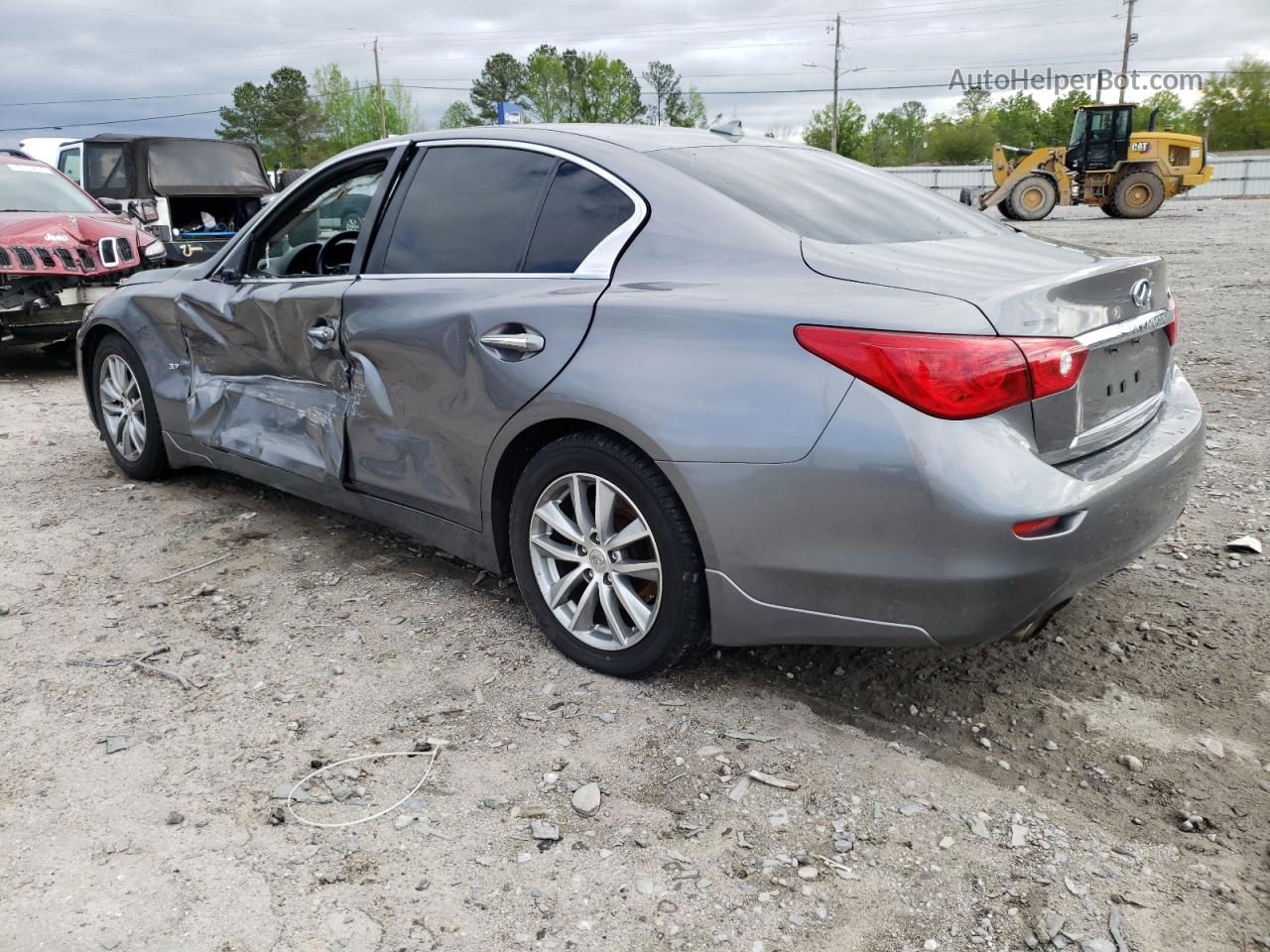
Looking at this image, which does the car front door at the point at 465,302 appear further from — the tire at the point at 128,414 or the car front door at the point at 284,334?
the tire at the point at 128,414

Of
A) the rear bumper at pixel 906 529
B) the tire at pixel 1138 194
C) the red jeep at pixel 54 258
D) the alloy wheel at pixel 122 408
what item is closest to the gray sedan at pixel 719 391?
the rear bumper at pixel 906 529

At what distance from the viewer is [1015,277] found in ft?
8.87

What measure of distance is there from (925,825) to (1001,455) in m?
0.89

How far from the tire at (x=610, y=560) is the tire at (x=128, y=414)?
259cm

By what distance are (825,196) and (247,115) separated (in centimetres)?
8711

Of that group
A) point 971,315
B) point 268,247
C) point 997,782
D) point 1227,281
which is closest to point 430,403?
point 268,247

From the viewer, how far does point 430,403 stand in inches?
138

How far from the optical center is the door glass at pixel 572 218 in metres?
3.20

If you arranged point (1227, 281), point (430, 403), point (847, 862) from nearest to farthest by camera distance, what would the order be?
point (847, 862)
point (430, 403)
point (1227, 281)

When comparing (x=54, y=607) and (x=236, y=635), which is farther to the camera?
(x=54, y=607)

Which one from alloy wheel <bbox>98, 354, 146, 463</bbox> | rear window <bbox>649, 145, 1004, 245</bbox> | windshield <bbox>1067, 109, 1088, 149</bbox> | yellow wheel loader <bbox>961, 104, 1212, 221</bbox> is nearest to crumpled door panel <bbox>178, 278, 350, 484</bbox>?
alloy wheel <bbox>98, 354, 146, 463</bbox>

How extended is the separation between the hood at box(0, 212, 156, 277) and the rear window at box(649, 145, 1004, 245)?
6.81 metres

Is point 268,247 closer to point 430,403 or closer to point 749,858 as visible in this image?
point 430,403

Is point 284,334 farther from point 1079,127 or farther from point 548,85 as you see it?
point 548,85
